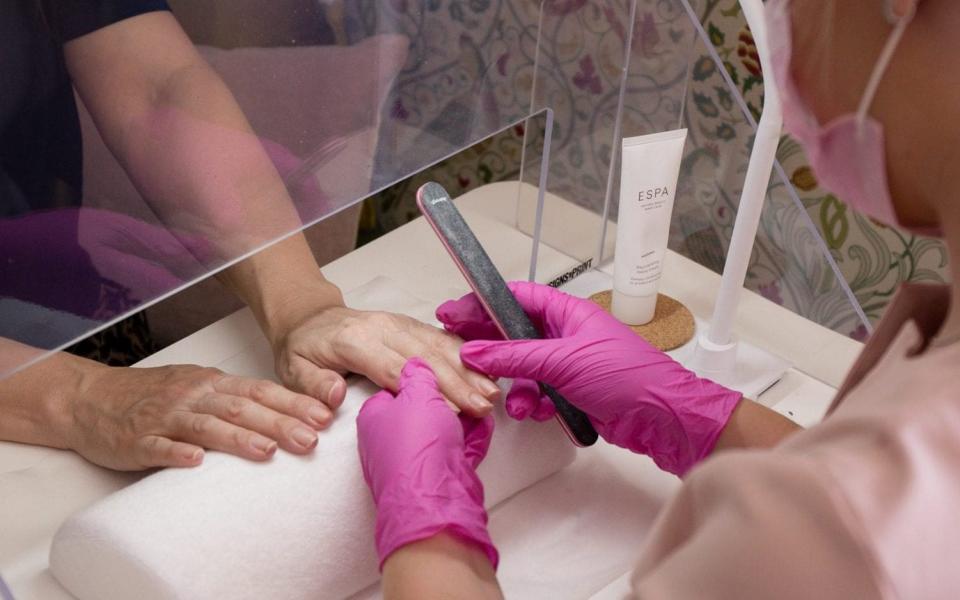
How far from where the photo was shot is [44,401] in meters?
0.72

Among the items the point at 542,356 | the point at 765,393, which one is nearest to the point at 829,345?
the point at 765,393

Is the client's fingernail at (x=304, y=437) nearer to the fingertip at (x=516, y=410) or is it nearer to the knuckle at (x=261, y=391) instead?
the knuckle at (x=261, y=391)

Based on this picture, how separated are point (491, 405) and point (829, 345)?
0.41 meters

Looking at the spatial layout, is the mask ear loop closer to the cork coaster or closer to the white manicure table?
the white manicure table

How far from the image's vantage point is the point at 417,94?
0.79m

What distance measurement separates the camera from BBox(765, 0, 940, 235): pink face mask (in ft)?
1.52

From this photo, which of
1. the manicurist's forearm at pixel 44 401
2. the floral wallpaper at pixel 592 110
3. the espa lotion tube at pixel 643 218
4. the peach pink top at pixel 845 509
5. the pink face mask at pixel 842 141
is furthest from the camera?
the espa lotion tube at pixel 643 218

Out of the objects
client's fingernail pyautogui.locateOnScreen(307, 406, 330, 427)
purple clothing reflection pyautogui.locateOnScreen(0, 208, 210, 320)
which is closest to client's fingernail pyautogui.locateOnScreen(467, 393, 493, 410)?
client's fingernail pyautogui.locateOnScreen(307, 406, 330, 427)

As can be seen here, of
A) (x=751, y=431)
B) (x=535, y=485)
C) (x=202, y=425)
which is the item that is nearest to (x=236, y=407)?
(x=202, y=425)

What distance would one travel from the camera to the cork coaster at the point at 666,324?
0.96 m

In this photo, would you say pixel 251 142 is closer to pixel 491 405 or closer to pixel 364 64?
pixel 364 64

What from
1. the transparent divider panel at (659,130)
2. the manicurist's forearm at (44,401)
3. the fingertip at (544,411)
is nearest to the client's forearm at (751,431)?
the fingertip at (544,411)

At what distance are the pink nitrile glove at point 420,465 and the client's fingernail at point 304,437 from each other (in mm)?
34

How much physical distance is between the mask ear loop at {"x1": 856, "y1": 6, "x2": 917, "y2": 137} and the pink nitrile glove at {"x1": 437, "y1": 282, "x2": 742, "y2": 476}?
0.33 metres
